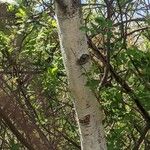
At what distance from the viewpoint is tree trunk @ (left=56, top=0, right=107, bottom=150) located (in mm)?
2189

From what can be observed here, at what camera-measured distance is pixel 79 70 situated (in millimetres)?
2205

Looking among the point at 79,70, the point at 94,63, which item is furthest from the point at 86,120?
the point at 94,63

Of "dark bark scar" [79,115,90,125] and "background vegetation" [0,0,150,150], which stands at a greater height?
"background vegetation" [0,0,150,150]

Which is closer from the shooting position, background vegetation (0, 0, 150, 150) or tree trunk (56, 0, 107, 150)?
tree trunk (56, 0, 107, 150)

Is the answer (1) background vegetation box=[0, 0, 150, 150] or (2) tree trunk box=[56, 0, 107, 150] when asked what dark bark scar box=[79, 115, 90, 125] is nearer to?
(2) tree trunk box=[56, 0, 107, 150]

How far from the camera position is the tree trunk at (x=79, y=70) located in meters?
2.19

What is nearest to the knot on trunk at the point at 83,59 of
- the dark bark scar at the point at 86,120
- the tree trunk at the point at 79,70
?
the tree trunk at the point at 79,70

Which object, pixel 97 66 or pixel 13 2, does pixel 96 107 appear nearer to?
pixel 97 66

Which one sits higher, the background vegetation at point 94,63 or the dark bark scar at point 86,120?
the background vegetation at point 94,63

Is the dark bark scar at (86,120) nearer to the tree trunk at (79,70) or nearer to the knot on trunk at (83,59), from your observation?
the tree trunk at (79,70)

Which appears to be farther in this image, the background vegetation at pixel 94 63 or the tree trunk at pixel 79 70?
the background vegetation at pixel 94 63

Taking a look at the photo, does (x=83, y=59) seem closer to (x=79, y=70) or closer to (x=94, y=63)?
(x=79, y=70)

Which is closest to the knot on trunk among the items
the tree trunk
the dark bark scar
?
the tree trunk

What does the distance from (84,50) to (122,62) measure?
49cm
